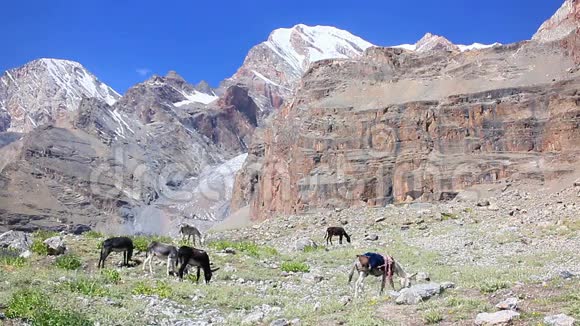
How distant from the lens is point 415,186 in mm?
80000

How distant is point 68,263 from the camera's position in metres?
18.8

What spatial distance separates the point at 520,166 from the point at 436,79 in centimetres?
3142

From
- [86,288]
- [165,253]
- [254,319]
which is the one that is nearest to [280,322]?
[254,319]

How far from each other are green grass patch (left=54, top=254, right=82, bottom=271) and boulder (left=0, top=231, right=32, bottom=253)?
360cm

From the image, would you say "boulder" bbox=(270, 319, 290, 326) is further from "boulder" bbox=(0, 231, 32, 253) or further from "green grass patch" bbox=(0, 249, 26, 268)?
"boulder" bbox=(0, 231, 32, 253)

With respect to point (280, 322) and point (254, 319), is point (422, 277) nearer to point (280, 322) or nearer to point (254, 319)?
point (254, 319)

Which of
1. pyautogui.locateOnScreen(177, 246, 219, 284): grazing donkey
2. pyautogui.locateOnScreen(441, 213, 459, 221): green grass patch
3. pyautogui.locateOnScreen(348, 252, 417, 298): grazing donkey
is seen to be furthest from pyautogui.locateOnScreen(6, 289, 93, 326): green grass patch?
pyautogui.locateOnScreen(441, 213, 459, 221): green grass patch

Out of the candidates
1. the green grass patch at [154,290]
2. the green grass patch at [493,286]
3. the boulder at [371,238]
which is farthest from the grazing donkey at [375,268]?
the boulder at [371,238]

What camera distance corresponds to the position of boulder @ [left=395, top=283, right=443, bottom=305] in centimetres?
1155

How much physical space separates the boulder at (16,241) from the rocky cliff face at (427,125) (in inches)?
2391

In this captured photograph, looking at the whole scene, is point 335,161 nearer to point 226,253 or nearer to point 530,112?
point 530,112

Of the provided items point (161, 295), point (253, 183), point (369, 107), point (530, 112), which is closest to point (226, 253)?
point (161, 295)

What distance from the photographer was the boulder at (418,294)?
11.6m
